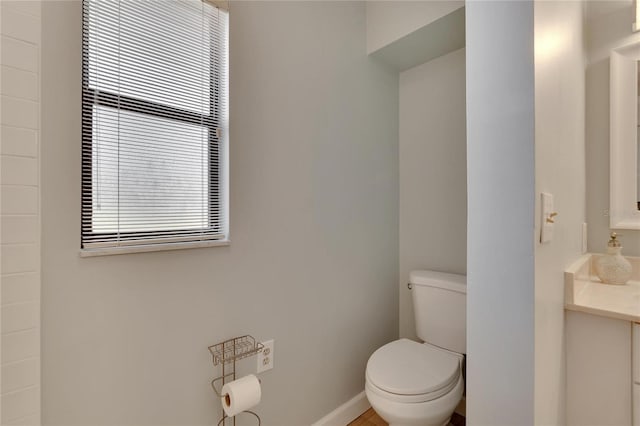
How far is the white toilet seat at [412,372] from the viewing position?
51.3 inches

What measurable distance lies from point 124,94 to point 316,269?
1.10 m

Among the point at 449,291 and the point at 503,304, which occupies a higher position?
the point at 503,304

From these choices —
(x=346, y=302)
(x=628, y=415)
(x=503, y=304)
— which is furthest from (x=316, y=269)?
(x=628, y=415)

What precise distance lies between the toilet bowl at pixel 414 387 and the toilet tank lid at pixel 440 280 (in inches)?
13.8

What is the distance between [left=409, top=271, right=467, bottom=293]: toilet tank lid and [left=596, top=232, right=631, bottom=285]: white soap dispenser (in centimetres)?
61

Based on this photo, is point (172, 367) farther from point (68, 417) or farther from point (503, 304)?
point (503, 304)

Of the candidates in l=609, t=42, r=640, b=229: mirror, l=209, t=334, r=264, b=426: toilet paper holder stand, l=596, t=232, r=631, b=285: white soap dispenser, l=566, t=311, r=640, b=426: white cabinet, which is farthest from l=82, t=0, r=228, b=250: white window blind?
l=609, t=42, r=640, b=229: mirror

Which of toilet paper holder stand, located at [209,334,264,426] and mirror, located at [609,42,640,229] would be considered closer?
toilet paper holder stand, located at [209,334,264,426]

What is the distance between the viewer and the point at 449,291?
1685 millimetres

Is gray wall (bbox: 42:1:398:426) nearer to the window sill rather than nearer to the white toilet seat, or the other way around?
the window sill

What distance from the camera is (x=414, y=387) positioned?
1.31 metres

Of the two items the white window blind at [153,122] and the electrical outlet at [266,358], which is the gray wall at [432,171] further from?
the white window blind at [153,122]

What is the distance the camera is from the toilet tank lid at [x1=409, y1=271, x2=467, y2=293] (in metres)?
1.66

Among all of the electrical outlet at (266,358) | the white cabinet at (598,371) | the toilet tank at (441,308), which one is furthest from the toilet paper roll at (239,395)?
the white cabinet at (598,371)
